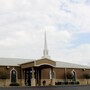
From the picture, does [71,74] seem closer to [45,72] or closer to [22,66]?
[45,72]

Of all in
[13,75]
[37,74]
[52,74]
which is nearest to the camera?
[13,75]

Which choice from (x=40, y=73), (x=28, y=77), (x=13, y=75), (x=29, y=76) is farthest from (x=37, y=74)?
(x=13, y=75)

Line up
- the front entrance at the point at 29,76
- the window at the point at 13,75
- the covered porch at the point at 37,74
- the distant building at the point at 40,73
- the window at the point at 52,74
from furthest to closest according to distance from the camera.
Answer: the window at the point at 52,74
the front entrance at the point at 29,76
the window at the point at 13,75
the covered porch at the point at 37,74
the distant building at the point at 40,73

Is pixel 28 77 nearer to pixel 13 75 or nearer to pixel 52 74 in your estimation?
pixel 13 75

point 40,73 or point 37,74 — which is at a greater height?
point 40,73

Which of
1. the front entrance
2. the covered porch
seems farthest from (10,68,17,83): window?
the front entrance

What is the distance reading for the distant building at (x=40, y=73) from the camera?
3622 cm

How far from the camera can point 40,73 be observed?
133ft

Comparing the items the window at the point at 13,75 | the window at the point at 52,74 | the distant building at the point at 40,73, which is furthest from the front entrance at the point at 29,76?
the window at the point at 52,74

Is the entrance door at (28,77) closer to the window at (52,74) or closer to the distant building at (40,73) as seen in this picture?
the distant building at (40,73)

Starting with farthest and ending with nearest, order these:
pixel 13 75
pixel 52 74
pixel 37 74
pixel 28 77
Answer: pixel 52 74 < pixel 37 74 < pixel 28 77 < pixel 13 75

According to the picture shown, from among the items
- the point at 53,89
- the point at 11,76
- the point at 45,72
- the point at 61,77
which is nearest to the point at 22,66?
the point at 11,76

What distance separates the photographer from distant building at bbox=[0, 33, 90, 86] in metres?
36.2

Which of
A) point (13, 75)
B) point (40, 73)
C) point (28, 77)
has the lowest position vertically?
point (28, 77)
